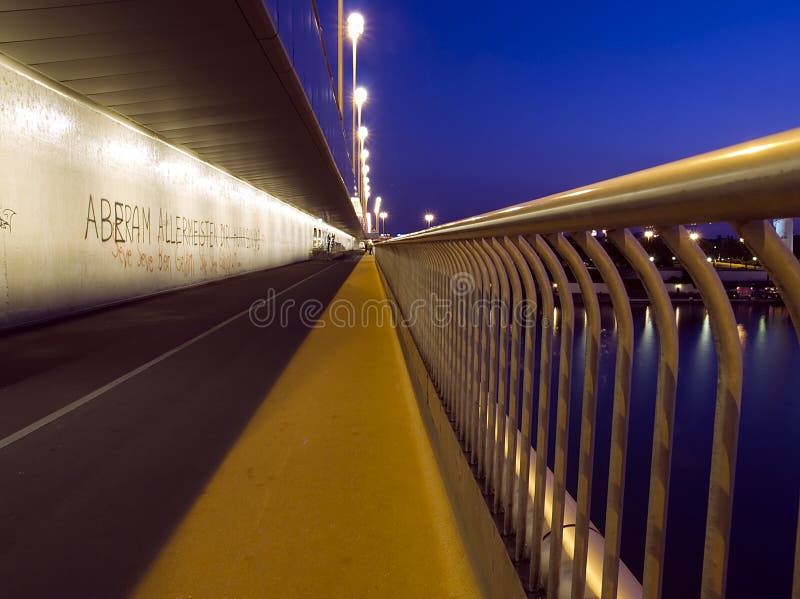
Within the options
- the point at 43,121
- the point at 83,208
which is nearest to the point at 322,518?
the point at 43,121

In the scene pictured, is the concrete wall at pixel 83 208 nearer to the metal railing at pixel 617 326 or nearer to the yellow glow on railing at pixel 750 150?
the metal railing at pixel 617 326

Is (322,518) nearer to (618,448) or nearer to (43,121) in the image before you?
(618,448)

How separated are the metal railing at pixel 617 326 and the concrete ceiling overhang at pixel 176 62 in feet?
21.8

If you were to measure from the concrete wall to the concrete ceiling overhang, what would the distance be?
0.54 metres

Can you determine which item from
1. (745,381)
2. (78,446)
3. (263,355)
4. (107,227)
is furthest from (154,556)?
(107,227)

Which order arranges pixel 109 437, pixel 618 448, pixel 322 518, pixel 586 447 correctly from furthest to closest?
pixel 109 437 → pixel 322 518 → pixel 586 447 → pixel 618 448

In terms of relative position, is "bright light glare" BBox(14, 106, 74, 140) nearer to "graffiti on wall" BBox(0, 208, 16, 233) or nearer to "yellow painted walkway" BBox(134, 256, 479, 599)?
"graffiti on wall" BBox(0, 208, 16, 233)

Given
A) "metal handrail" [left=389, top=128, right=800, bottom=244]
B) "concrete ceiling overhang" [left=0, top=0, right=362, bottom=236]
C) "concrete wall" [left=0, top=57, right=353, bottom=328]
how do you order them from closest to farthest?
"metal handrail" [left=389, top=128, right=800, bottom=244] → "concrete ceiling overhang" [left=0, top=0, right=362, bottom=236] → "concrete wall" [left=0, top=57, right=353, bottom=328]

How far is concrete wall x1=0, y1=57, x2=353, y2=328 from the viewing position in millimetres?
8422

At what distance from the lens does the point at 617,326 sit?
4.19 feet

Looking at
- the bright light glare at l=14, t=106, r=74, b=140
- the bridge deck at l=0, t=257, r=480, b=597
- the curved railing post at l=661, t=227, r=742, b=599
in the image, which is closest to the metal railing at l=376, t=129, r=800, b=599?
the curved railing post at l=661, t=227, r=742, b=599

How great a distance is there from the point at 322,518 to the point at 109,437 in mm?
2073

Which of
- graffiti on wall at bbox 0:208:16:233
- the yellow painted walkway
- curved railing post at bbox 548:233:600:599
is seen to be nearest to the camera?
curved railing post at bbox 548:233:600:599

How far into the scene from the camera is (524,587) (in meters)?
1.68
